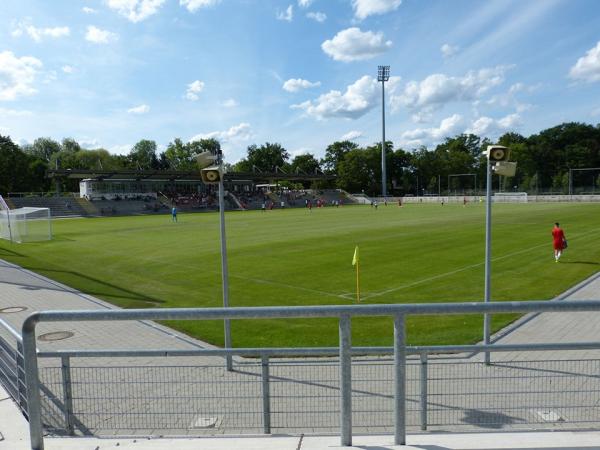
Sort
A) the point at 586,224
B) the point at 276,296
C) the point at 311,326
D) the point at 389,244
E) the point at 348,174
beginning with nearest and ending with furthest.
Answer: the point at 311,326 → the point at 276,296 → the point at 389,244 → the point at 586,224 → the point at 348,174

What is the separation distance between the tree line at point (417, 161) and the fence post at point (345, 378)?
361 ft

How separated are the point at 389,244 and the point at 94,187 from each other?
2564 inches

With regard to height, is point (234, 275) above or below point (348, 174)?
below

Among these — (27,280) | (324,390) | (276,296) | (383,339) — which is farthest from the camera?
(27,280)

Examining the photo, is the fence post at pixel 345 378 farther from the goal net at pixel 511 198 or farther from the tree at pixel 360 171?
the tree at pixel 360 171

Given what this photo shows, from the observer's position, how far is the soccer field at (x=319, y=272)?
1020 cm

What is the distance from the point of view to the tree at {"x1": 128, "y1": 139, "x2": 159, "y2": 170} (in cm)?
13895

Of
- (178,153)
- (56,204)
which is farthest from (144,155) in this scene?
(56,204)

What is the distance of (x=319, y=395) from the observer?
5836mm

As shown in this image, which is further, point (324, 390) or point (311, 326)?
point (311, 326)

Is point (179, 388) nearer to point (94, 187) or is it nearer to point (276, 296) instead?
point (276, 296)

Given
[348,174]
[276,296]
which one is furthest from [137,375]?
[348,174]

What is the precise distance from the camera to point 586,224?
34.2 m

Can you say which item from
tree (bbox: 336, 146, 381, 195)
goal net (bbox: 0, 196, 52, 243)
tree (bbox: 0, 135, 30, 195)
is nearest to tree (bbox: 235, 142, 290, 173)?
tree (bbox: 336, 146, 381, 195)
